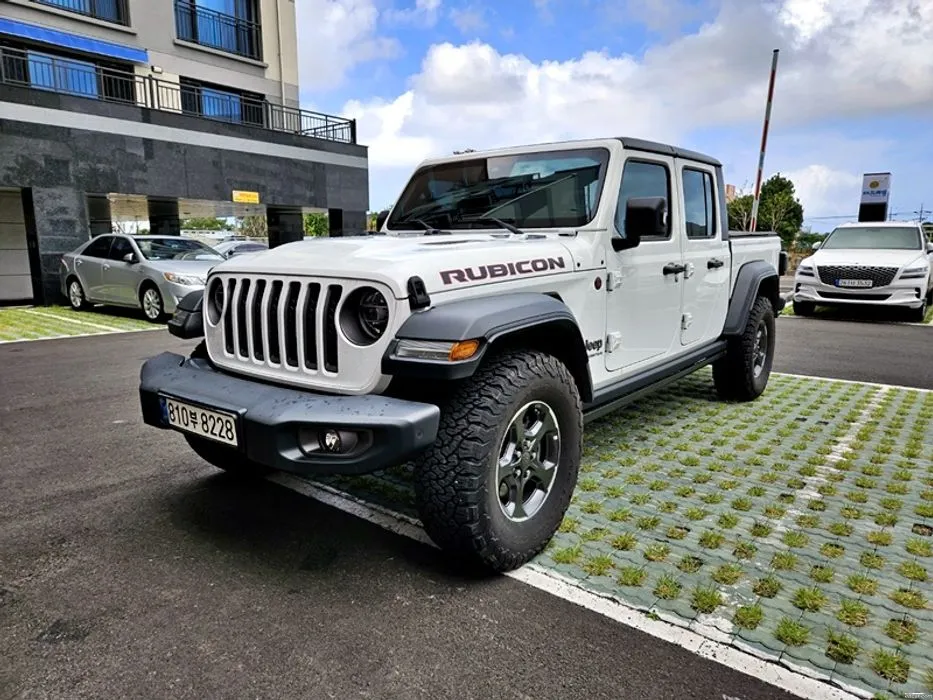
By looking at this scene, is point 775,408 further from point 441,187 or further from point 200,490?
point 200,490

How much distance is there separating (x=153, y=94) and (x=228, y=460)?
16287 millimetres

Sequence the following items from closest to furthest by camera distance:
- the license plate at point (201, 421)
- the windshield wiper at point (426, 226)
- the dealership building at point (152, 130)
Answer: the license plate at point (201, 421) → the windshield wiper at point (426, 226) → the dealership building at point (152, 130)

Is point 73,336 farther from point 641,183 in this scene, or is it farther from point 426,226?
point 641,183

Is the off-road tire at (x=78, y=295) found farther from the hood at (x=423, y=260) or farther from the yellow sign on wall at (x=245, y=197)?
the hood at (x=423, y=260)

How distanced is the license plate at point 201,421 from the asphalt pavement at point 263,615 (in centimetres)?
59

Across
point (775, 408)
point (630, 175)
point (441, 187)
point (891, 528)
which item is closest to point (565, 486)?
point (891, 528)

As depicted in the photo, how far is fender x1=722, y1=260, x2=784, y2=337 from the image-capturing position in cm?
511

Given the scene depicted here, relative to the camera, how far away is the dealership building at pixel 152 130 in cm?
1362

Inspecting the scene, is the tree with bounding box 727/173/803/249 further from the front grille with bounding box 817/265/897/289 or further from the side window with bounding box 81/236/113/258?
the side window with bounding box 81/236/113/258

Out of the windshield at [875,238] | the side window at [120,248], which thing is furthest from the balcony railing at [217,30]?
the windshield at [875,238]

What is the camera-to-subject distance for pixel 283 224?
20.4 meters

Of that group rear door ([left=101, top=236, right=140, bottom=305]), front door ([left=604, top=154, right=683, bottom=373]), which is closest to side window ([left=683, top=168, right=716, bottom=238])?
front door ([left=604, top=154, right=683, bottom=373])

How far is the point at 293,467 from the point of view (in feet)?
7.92

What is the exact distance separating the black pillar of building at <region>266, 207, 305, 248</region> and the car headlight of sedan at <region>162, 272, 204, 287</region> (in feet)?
31.3
